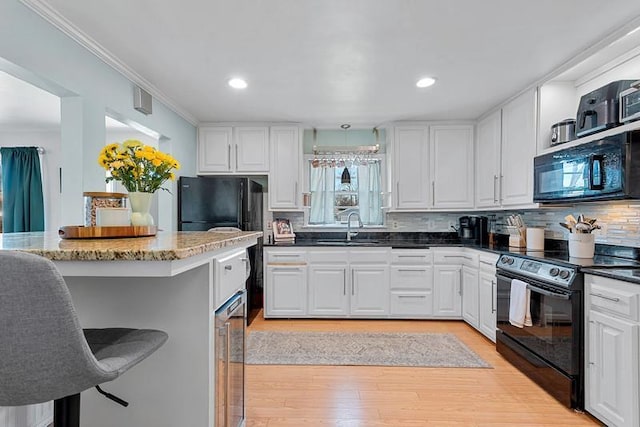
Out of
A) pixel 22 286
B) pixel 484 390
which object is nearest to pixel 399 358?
pixel 484 390

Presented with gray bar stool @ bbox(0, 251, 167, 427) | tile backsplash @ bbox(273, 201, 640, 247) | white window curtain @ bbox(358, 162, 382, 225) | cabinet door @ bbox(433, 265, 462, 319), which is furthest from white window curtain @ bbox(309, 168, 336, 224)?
gray bar stool @ bbox(0, 251, 167, 427)

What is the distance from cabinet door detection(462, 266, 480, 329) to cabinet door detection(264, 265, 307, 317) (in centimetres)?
175

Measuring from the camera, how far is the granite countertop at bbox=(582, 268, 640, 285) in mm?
1792

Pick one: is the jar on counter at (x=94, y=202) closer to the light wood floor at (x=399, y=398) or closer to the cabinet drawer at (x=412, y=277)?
the light wood floor at (x=399, y=398)

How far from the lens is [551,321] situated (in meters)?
2.31

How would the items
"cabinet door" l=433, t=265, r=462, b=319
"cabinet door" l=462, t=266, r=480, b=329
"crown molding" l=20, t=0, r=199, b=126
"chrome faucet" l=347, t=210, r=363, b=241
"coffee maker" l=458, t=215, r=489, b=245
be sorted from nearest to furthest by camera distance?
"crown molding" l=20, t=0, r=199, b=126
"cabinet door" l=462, t=266, r=480, b=329
"cabinet door" l=433, t=265, r=462, b=319
"coffee maker" l=458, t=215, r=489, b=245
"chrome faucet" l=347, t=210, r=363, b=241

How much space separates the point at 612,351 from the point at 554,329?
0.39m

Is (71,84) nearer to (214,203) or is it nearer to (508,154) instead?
(214,203)

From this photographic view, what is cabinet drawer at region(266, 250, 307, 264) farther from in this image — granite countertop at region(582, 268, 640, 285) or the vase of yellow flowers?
granite countertop at region(582, 268, 640, 285)

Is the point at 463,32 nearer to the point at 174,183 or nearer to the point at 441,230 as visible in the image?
the point at 441,230

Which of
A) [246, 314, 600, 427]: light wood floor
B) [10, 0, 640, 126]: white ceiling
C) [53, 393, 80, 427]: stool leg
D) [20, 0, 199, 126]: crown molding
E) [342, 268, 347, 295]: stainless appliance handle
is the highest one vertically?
[10, 0, 640, 126]: white ceiling

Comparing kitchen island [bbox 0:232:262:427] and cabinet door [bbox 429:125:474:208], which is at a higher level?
cabinet door [bbox 429:125:474:208]

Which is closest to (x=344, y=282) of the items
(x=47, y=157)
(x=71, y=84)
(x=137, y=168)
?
(x=137, y=168)

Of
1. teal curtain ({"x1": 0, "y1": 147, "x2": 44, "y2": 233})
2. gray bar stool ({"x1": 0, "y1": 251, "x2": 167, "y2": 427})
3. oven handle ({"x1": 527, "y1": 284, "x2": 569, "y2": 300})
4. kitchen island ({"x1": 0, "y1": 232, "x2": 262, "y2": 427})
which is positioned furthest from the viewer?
teal curtain ({"x1": 0, "y1": 147, "x2": 44, "y2": 233})
